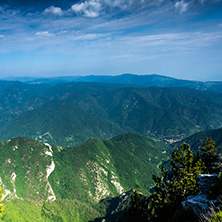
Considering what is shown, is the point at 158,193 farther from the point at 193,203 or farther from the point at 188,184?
the point at 193,203

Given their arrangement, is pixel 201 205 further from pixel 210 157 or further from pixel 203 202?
pixel 210 157

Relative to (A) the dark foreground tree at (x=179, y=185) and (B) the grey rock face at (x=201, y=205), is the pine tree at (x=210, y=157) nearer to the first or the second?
(A) the dark foreground tree at (x=179, y=185)

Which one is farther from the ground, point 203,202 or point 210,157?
point 203,202

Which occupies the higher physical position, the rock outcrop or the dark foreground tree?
the rock outcrop

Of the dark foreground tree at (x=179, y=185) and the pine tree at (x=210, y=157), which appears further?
the pine tree at (x=210, y=157)

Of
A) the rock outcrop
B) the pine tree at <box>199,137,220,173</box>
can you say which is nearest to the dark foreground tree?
the rock outcrop

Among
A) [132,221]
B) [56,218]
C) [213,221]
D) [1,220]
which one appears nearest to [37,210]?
[56,218]

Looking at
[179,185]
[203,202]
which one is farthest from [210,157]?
[203,202]

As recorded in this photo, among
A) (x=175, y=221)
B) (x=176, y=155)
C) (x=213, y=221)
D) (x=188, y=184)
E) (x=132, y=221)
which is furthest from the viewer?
(x=132, y=221)

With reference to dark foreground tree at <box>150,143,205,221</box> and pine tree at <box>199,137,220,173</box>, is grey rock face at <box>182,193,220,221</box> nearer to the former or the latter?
dark foreground tree at <box>150,143,205,221</box>

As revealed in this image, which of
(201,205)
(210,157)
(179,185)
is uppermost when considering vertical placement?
(201,205)

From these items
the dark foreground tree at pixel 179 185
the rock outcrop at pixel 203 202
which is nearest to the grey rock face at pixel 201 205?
the rock outcrop at pixel 203 202
